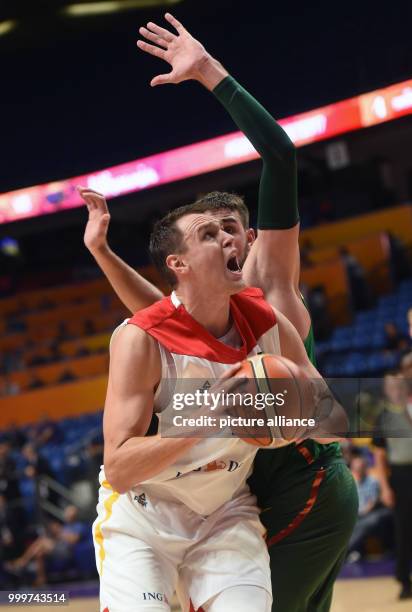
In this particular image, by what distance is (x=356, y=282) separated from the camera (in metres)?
13.0

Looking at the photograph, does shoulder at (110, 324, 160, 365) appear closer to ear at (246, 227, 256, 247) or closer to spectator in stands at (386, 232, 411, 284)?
ear at (246, 227, 256, 247)

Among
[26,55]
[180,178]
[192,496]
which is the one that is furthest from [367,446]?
[26,55]

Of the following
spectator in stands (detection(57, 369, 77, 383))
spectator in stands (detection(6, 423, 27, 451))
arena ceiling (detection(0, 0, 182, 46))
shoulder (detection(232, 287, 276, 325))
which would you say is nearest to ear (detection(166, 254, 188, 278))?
shoulder (detection(232, 287, 276, 325))

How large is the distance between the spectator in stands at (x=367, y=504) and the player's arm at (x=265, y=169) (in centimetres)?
495

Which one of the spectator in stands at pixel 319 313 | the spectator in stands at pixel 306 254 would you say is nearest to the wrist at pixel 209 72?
the spectator in stands at pixel 319 313

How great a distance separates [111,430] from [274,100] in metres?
13.2

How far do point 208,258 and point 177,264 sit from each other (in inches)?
4.7

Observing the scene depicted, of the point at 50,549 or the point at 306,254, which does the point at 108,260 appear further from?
the point at 306,254

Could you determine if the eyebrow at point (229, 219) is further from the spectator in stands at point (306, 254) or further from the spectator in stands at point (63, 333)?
the spectator in stands at point (63, 333)

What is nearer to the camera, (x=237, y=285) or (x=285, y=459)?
(x=237, y=285)

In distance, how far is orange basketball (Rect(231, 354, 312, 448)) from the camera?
6.83ft

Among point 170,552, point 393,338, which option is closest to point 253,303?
point 170,552

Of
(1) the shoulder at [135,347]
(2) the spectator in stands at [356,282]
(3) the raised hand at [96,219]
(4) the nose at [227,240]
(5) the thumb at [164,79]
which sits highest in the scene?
(2) the spectator in stands at [356,282]

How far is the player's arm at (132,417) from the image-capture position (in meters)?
2.29
